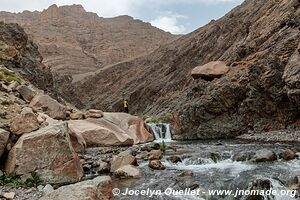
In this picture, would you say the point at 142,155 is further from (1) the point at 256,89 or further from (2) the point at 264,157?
(1) the point at 256,89

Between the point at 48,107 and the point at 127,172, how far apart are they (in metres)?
12.7

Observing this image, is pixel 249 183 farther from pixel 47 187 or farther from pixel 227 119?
pixel 227 119

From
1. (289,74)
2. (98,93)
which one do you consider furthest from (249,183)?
(98,93)

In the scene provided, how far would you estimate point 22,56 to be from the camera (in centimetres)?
4750

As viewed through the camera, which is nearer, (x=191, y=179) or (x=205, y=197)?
(x=205, y=197)

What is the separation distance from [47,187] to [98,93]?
355 feet

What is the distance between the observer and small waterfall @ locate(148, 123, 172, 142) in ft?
116

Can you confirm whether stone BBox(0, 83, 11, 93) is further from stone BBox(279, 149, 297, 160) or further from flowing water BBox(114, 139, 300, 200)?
stone BBox(279, 149, 297, 160)

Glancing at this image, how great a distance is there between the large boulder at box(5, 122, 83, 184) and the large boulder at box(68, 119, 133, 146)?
9.95 meters

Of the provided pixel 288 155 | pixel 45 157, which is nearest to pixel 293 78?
pixel 288 155

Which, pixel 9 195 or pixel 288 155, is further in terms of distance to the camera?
pixel 288 155

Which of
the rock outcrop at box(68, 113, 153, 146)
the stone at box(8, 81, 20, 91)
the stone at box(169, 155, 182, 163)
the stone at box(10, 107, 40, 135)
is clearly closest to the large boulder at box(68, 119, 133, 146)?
the rock outcrop at box(68, 113, 153, 146)

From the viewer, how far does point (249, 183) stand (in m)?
12.3

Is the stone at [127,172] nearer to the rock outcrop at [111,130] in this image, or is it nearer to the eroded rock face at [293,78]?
the rock outcrop at [111,130]
